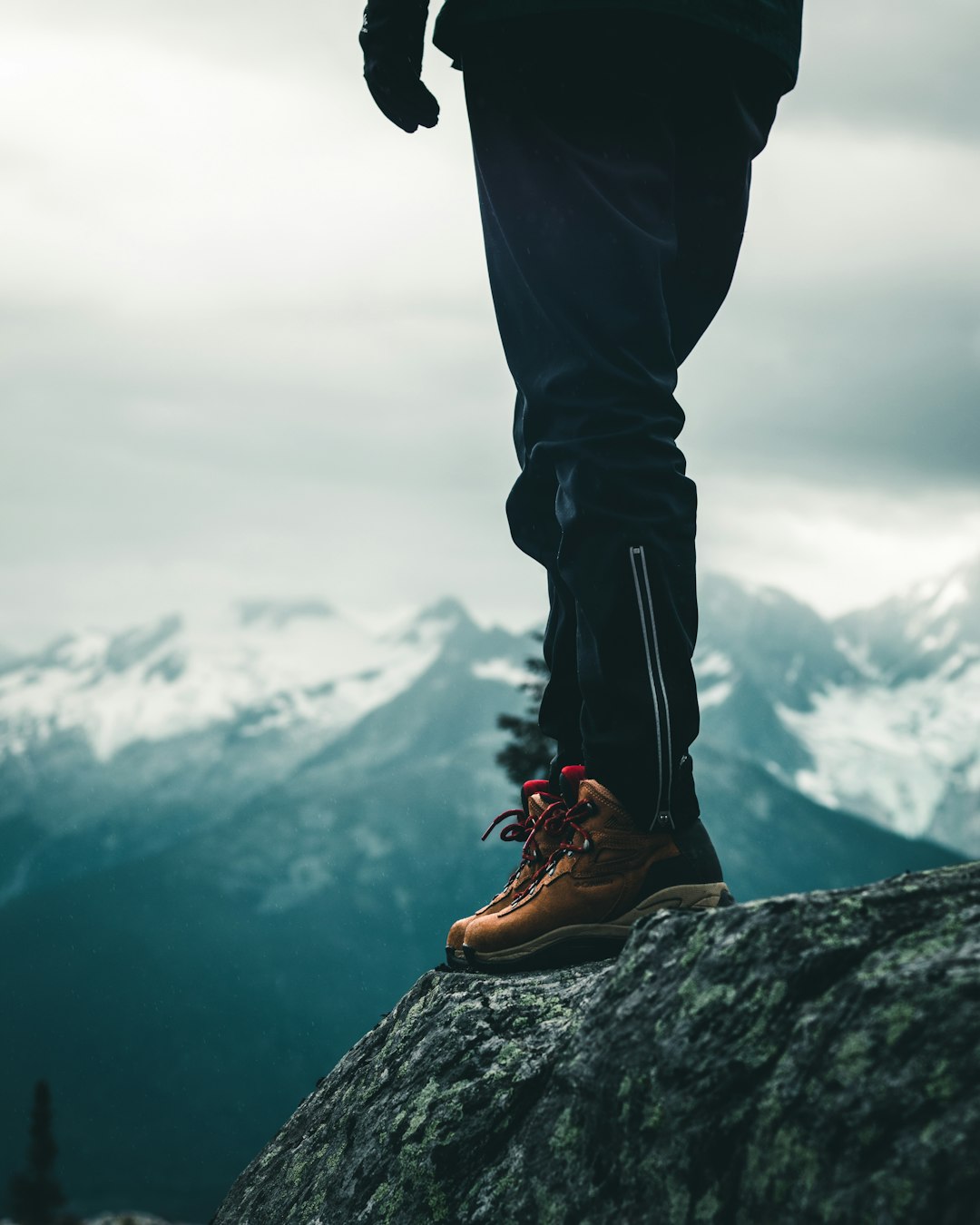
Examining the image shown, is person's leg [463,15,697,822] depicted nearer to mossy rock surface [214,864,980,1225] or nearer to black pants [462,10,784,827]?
black pants [462,10,784,827]

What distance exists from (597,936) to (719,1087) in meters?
1.09

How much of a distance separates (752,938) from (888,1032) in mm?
442

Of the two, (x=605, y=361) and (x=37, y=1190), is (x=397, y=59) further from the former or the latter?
(x=37, y=1190)

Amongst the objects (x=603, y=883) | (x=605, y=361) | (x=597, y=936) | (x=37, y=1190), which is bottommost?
(x=37, y=1190)

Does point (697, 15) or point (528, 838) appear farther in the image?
point (528, 838)

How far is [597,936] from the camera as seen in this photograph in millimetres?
3348

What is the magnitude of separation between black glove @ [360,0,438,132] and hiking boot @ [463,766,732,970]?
2280 millimetres

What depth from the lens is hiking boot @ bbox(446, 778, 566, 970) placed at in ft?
11.5

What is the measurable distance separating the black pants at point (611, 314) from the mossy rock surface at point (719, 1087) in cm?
68

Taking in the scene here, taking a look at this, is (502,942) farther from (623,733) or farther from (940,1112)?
(940,1112)

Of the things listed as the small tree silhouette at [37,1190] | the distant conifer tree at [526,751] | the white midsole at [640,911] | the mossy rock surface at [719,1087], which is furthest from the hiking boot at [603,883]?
the small tree silhouette at [37,1190]

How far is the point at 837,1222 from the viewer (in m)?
1.89

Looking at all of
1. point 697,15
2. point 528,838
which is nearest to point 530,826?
point 528,838

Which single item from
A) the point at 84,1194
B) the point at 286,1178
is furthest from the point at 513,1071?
the point at 84,1194
